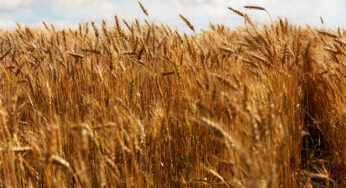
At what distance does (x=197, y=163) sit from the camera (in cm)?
149

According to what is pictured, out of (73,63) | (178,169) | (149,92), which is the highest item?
(73,63)

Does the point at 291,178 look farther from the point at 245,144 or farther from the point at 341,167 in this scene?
the point at 341,167

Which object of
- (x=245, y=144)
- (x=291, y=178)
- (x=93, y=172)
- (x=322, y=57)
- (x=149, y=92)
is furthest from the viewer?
(x=322, y=57)

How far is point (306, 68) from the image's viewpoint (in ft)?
9.73

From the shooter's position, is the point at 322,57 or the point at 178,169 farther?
the point at 322,57

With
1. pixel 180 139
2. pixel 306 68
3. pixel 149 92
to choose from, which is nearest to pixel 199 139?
pixel 180 139

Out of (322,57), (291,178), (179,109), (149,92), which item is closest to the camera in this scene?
(291,178)

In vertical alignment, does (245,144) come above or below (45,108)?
below

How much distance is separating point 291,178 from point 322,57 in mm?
1766

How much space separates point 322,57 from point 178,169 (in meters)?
1.87

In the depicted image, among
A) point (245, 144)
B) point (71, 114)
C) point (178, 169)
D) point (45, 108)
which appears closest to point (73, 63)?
point (45, 108)

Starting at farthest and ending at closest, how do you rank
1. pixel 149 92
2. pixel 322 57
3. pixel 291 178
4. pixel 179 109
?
pixel 322 57 → pixel 149 92 → pixel 179 109 → pixel 291 178

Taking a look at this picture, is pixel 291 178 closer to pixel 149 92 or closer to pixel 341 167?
pixel 341 167

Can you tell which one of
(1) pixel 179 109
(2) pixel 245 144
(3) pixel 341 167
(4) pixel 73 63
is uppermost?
(4) pixel 73 63
